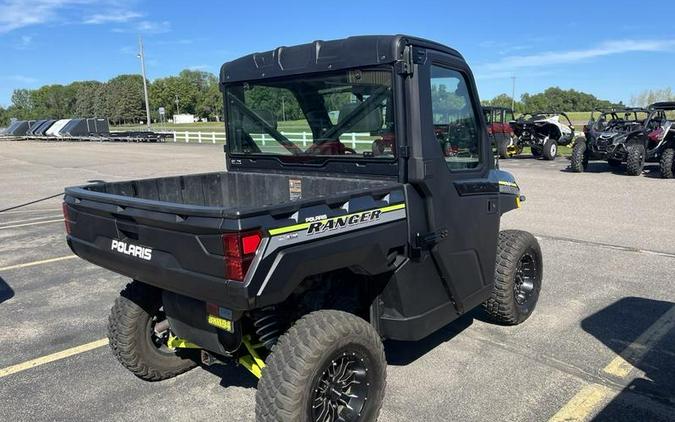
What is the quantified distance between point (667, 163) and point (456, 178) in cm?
1291

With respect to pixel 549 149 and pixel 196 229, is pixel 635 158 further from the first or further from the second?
pixel 196 229

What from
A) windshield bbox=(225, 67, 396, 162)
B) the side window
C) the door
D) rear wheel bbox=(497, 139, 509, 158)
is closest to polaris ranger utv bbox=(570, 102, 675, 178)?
rear wheel bbox=(497, 139, 509, 158)

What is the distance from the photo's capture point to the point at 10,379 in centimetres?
372

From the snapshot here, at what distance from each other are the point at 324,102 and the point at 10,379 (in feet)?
9.63

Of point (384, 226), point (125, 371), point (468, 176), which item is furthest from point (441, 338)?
point (125, 371)

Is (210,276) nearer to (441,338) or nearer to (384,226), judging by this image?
(384,226)

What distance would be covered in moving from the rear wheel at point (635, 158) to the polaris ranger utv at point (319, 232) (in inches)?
471

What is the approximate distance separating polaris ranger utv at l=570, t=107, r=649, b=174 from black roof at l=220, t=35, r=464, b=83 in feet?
42.6

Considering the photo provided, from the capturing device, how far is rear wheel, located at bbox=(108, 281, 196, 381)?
345cm

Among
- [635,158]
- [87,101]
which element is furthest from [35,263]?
[87,101]

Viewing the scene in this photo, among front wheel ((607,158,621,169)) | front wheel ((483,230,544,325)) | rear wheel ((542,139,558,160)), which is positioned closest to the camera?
front wheel ((483,230,544,325))

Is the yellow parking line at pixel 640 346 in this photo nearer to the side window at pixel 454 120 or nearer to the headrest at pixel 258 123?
the side window at pixel 454 120

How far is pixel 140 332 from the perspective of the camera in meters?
3.49

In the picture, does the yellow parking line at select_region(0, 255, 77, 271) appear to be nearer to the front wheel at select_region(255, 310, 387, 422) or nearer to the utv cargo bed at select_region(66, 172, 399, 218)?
the utv cargo bed at select_region(66, 172, 399, 218)
